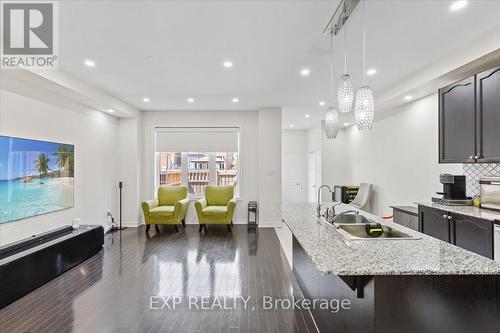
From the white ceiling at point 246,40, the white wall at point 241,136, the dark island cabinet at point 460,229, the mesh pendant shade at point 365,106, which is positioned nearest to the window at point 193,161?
the white wall at point 241,136

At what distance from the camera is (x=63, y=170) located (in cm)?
452

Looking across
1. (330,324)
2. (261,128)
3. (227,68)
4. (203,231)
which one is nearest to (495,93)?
(330,324)

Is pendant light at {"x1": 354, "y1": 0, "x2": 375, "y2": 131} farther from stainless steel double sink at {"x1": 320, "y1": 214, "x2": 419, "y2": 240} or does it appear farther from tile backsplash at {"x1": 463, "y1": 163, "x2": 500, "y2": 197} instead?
tile backsplash at {"x1": 463, "y1": 163, "x2": 500, "y2": 197}

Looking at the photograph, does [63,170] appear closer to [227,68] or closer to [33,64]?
[33,64]

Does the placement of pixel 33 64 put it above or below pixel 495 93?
above

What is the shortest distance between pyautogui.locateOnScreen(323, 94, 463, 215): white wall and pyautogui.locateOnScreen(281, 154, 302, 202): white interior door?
2.32 metres

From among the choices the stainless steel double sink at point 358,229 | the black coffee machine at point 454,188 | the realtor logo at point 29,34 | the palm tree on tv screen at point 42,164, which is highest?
the realtor logo at point 29,34

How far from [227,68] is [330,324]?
11.0ft

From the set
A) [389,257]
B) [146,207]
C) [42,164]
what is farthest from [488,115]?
[42,164]

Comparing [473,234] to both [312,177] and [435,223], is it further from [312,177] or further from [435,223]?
[312,177]

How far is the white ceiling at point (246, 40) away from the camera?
8.09 ft

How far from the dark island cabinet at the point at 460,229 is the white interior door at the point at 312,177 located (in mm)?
5144

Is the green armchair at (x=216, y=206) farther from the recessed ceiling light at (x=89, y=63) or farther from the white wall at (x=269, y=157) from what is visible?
the recessed ceiling light at (x=89, y=63)

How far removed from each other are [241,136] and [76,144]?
3.55 metres
